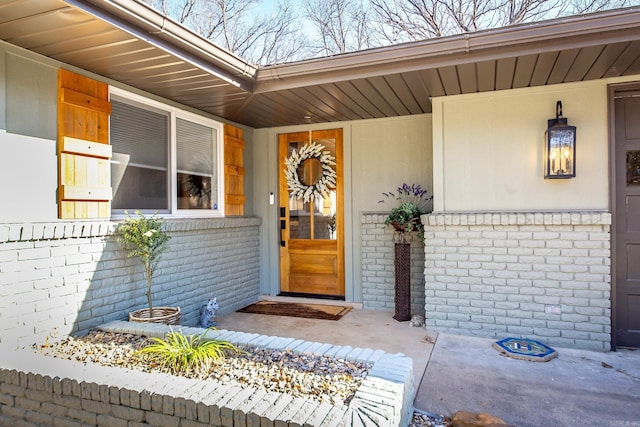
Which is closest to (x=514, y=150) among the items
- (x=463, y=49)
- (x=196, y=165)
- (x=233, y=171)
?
(x=463, y=49)

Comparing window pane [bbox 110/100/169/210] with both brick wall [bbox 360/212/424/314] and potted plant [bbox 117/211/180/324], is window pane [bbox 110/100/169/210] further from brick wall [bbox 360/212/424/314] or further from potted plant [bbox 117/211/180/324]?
brick wall [bbox 360/212/424/314]

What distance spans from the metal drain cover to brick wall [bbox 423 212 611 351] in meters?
0.13

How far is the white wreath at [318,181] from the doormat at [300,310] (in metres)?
1.36

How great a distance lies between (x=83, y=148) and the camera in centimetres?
316

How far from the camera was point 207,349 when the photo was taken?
240cm

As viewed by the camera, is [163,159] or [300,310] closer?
[163,159]

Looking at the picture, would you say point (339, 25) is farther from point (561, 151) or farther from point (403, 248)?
point (561, 151)

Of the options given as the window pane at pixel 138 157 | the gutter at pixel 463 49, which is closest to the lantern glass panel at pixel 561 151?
the gutter at pixel 463 49

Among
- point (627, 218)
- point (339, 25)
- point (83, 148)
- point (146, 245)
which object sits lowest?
point (146, 245)

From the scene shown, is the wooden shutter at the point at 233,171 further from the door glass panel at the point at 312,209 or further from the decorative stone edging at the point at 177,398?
the decorative stone edging at the point at 177,398

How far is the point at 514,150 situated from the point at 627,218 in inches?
43.6

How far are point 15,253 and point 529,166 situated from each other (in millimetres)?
4184

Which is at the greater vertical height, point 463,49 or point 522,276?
point 463,49

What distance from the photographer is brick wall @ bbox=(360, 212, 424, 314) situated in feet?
15.9
